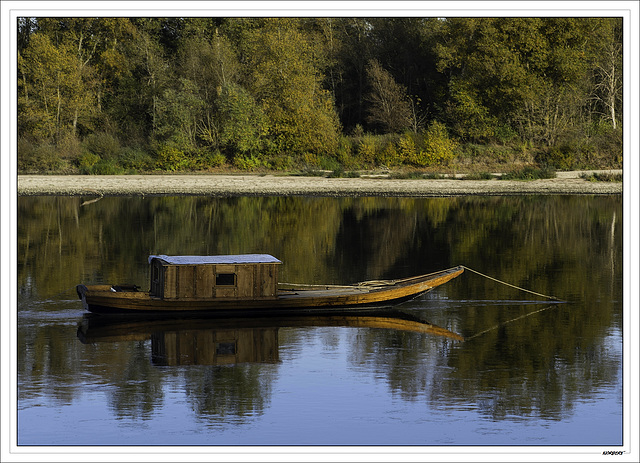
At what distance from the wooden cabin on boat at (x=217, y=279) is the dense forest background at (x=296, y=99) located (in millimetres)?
48892

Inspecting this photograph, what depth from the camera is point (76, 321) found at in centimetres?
2466

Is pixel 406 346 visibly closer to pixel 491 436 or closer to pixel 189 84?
pixel 491 436

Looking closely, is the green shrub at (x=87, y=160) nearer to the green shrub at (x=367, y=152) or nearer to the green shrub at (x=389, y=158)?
the green shrub at (x=367, y=152)

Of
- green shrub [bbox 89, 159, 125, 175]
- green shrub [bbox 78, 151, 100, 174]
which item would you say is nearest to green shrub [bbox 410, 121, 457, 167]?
green shrub [bbox 89, 159, 125, 175]

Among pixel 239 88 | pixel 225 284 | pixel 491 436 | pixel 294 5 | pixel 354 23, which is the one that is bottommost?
pixel 491 436

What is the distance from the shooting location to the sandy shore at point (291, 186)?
213 ft

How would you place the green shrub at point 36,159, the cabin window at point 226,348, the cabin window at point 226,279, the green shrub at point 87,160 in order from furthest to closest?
the green shrub at point 87,160
the green shrub at point 36,159
the cabin window at point 226,279
the cabin window at point 226,348

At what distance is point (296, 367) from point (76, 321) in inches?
284

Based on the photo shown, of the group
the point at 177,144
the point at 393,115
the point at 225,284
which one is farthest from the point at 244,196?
the point at 225,284

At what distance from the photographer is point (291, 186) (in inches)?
2623

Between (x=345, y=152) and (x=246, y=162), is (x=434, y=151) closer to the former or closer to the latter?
(x=345, y=152)

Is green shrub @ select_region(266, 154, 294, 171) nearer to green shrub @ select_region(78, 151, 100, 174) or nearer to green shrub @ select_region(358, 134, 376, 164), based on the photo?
green shrub @ select_region(358, 134, 376, 164)

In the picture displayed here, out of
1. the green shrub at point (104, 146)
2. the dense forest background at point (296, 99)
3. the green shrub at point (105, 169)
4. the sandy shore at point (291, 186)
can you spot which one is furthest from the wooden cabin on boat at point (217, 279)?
the green shrub at point (104, 146)

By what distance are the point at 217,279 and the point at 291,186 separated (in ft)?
138
